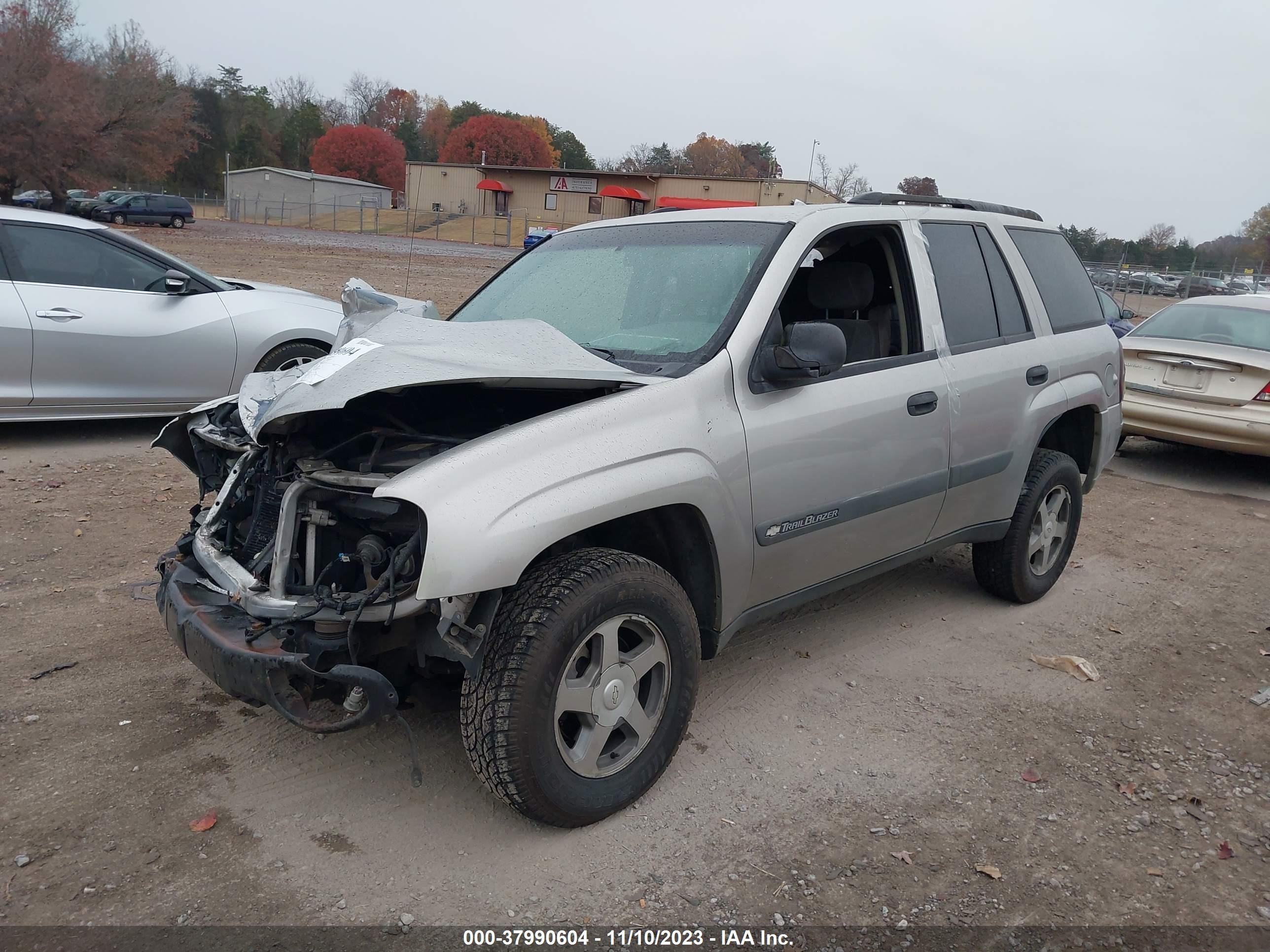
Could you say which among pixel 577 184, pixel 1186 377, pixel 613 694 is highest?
pixel 577 184

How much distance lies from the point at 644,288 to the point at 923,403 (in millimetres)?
1256

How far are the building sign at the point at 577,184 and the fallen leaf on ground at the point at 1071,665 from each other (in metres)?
56.4

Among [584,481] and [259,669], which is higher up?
[584,481]

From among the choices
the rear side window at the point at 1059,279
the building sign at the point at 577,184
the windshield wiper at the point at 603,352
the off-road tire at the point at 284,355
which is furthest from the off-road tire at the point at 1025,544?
the building sign at the point at 577,184

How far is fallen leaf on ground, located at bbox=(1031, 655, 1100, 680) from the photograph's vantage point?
14.2ft

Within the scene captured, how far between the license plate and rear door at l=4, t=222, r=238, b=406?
7.78 metres

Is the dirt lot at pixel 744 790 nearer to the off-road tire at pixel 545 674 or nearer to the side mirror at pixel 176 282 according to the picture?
the off-road tire at pixel 545 674

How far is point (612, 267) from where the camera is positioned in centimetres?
400

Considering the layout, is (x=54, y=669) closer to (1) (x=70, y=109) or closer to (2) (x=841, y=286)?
(2) (x=841, y=286)

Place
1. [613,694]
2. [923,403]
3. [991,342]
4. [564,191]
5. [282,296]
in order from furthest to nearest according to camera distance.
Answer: [564,191], [282,296], [991,342], [923,403], [613,694]

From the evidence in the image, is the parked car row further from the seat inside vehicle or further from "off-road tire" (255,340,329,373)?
the seat inside vehicle

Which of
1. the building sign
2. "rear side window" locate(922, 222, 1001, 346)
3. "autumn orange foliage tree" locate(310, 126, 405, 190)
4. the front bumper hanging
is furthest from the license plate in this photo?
"autumn orange foliage tree" locate(310, 126, 405, 190)

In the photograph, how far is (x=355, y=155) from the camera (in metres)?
85.2

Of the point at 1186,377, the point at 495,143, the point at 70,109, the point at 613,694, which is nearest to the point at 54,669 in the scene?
the point at 613,694
